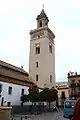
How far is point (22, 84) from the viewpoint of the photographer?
39094 millimetres

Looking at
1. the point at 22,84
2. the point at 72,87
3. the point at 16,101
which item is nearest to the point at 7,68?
the point at 22,84

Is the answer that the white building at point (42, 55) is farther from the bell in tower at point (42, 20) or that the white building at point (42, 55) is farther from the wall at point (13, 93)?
the wall at point (13, 93)

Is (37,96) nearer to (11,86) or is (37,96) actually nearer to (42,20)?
(11,86)

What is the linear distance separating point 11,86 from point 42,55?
749 inches

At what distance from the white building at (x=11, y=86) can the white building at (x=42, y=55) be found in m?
9.55

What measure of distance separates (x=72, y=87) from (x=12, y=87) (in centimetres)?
2711

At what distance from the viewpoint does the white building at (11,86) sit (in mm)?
33406

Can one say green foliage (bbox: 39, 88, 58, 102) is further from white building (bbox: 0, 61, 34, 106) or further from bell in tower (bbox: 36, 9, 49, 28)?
bell in tower (bbox: 36, 9, 49, 28)

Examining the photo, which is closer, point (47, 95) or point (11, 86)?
point (11, 86)

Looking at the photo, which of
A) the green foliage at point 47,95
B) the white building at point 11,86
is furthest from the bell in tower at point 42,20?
the green foliage at point 47,95

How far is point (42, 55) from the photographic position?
5241 centimetres

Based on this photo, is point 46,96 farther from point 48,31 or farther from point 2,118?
point 2,118

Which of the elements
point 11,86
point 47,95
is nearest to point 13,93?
point 11,86

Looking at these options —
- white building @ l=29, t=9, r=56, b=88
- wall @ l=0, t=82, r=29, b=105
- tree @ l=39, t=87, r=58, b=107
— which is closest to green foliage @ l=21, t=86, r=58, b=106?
Result: tree @ l=39, t=87, r=58, b=107
